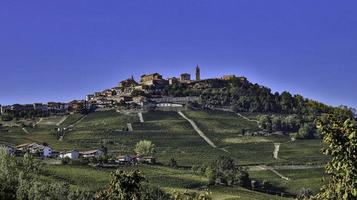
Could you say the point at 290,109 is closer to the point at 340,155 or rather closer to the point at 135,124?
the point at 135,124

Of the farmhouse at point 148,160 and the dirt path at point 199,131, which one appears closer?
the farmhouse at point 148,160

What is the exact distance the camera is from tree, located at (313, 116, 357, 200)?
13984mm

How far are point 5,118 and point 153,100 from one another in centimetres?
4223

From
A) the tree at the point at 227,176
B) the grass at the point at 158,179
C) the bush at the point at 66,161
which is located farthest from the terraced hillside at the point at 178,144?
the bush at the point at 66,161

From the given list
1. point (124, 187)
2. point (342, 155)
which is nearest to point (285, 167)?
point (124, 187)

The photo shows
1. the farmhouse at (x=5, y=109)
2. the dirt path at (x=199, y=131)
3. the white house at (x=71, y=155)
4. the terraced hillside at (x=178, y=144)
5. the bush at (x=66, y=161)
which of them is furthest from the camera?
the farmhouse at (x=5, y=109)

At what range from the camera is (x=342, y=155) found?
1420 centimetres

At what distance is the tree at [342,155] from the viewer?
14.0 m

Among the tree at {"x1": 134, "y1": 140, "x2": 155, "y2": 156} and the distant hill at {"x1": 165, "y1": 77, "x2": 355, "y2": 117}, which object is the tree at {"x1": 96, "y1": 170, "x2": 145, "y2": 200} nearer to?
the tree at {"x1": 134, "y1": 140, "x2": 155, "y2": 156}

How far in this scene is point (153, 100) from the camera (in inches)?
7259

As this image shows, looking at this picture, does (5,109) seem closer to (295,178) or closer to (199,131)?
(199,131)

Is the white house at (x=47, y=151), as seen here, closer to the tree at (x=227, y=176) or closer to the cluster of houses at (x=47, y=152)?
Result: the cluster of houses at (x=47, y=152)

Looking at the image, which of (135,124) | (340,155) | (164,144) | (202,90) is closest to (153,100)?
(202,90)

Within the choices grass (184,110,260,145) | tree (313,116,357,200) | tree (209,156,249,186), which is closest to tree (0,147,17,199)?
tree (313,116,357,200)
